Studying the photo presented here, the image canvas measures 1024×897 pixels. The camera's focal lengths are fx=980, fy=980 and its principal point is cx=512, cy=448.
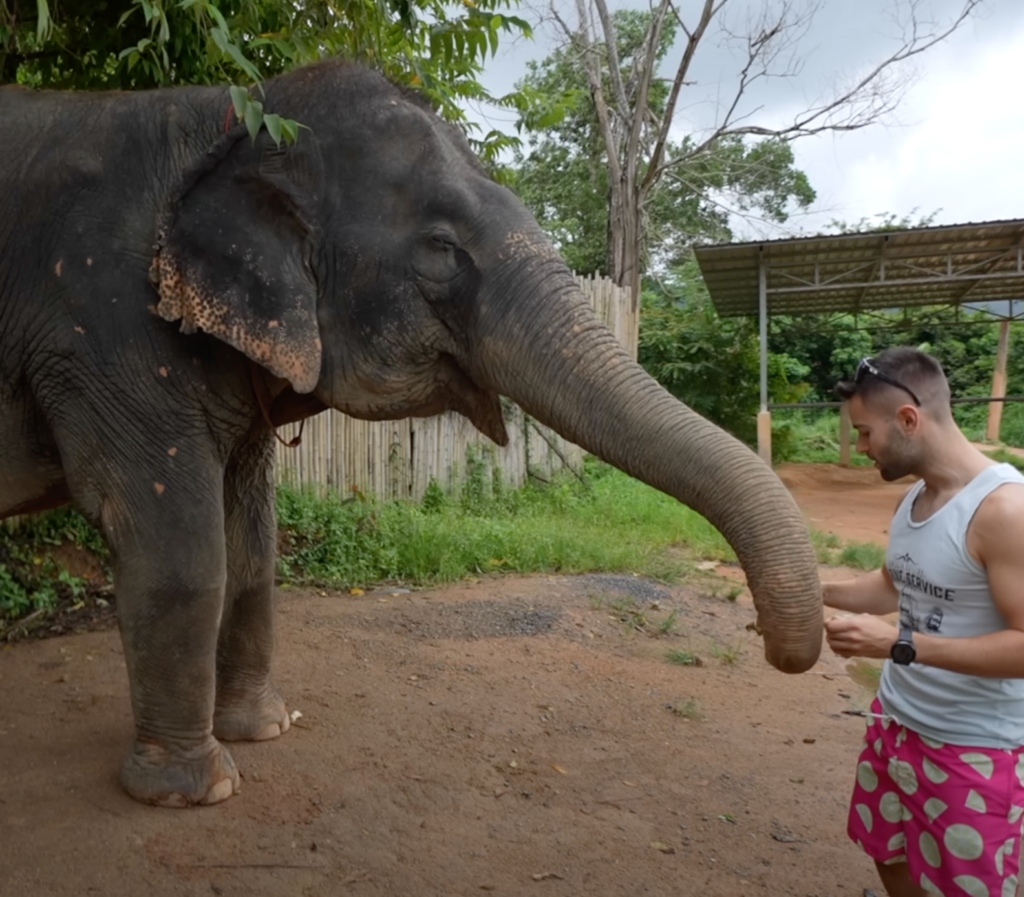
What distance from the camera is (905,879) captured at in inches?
104

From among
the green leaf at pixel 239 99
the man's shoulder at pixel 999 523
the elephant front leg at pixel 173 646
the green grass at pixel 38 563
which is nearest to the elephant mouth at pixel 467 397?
the elephant front leg at pixel 173 646

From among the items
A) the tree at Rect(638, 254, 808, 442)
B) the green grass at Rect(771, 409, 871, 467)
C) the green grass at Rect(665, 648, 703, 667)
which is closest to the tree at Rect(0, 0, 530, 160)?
the green grass at Rect(665, 648, 703, 667)

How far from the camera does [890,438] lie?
2.47m

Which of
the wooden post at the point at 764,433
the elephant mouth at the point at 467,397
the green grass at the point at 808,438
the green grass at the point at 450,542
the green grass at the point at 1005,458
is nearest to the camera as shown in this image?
the elephant mouth at the point at 467,397

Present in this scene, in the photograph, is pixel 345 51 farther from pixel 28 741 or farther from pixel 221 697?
pixel 28 741

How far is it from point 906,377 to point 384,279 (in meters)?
1.53

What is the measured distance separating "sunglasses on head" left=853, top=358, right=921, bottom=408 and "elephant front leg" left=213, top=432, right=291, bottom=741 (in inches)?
86.1

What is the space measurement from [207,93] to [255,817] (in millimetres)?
2412

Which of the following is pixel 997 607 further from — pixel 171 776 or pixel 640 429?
pixel 171 776

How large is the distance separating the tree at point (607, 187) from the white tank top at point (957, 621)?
1836 centimetres

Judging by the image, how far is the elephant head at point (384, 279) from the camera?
291cm

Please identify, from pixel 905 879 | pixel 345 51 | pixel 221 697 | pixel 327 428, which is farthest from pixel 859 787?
pixel 327 428

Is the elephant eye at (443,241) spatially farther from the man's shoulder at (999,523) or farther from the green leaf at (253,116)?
the man's shoulder at (999,523)

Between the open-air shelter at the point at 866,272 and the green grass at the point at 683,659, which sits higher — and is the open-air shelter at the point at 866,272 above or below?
above
